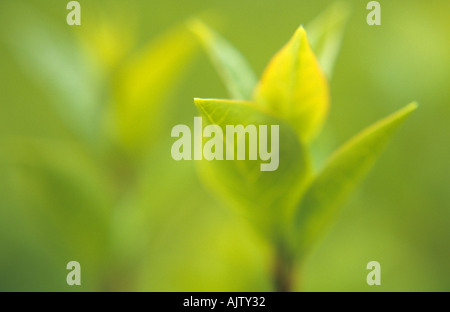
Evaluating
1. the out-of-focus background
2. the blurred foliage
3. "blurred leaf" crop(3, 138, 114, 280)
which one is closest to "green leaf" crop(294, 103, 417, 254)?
the blurred foliage

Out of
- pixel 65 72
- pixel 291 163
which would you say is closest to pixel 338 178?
pixel 291 163

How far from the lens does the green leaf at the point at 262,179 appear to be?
482mm

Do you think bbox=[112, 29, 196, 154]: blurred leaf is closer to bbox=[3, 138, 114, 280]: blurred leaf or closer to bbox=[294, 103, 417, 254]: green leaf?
bbox=[3, 138, 114, 280]: blurred leaf

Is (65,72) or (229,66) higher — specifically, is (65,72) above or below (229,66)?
above

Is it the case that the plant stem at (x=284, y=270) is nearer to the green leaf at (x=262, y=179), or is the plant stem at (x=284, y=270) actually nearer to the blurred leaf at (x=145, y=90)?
the green leaf at (x=262, y=179)

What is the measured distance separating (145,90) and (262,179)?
0.30 meters

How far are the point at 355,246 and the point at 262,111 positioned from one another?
40 cm

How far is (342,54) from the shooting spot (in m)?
1.08

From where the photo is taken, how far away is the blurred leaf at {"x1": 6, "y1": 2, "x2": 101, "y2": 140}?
2.58 feet

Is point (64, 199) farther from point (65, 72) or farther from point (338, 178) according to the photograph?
point (338, 178)

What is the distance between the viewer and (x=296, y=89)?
51 cm

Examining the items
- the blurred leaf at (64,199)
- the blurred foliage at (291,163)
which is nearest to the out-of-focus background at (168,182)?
the blurred leaf at (64,199)

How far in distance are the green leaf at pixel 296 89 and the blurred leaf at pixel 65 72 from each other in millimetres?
334
